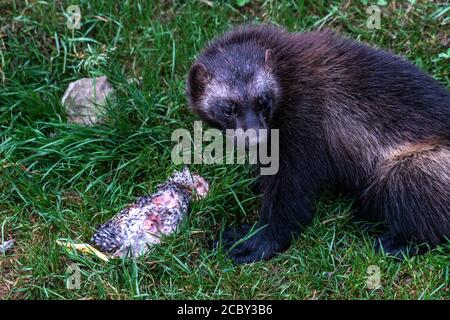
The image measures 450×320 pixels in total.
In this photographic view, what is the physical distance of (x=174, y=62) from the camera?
23.3 feet

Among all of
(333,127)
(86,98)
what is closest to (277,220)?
(333,127)

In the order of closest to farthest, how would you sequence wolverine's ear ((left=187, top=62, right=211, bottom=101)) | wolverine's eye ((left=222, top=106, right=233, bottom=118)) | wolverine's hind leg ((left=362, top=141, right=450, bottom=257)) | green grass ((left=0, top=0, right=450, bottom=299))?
green grass ((left=0, top=0, right=450, bottom=299))
wolverine's hind leg ((left=362, top=141, right=450, bottom=257))
wolverine's eye ((left=222, top=106, right=233, bottom=118))
wolverine's ear ((left=187, top=62, right=211, bottom=101))

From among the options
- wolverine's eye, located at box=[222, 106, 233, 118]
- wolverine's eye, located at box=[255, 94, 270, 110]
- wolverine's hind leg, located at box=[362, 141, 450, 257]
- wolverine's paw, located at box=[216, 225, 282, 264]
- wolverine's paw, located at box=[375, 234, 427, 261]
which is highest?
wolverine's eye, located at box=[255, 94, 270, 110]

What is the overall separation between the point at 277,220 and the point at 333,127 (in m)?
0.80

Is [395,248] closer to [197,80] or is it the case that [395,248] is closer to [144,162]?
[197,80]

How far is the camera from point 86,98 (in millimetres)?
6906

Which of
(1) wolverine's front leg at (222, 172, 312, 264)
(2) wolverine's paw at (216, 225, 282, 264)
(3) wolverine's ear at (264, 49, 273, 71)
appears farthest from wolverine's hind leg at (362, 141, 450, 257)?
(3) wolverine's ear at (264, 49, 273, 71)

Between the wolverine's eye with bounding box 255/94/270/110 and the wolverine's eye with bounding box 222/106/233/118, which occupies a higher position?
the wolverine's eye with bounding box 255/94/270/110

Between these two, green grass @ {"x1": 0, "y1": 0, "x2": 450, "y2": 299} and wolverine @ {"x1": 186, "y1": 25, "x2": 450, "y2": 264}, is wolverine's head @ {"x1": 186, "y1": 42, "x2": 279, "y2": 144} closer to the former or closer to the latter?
wolverine @ {"x1": 186, "y1": 25, "x2": 450, "y2": 264}

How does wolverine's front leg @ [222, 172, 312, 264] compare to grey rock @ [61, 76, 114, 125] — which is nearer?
wolverine's front leg @ [222, 172, 312, 264]

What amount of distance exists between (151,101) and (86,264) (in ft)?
6.00

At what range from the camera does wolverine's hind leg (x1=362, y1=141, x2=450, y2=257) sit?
18.5 ft
